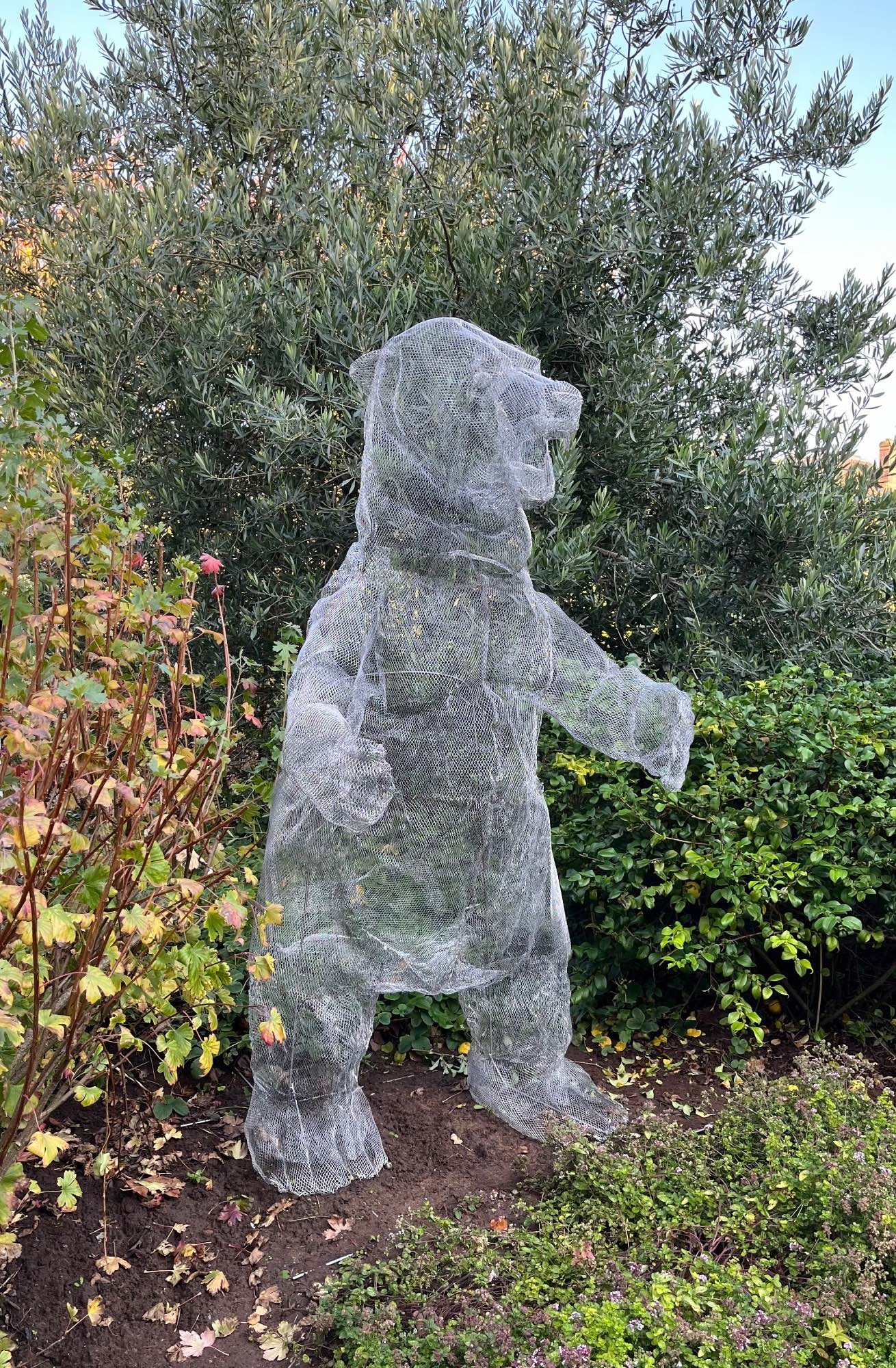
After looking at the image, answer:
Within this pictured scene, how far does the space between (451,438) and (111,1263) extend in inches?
93.2

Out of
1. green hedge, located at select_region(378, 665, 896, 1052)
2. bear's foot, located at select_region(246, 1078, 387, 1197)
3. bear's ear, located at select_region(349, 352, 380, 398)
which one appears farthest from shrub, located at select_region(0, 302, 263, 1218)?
green hedge, located at select_region(378, 665, 896, 1052)

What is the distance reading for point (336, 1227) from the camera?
117 inches

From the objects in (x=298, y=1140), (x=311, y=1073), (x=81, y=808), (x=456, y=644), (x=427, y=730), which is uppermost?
(x=456, y=644)

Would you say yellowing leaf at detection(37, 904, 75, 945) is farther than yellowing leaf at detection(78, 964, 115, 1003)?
No

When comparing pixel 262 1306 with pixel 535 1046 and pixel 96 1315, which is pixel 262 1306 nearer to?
pixel 96 1315

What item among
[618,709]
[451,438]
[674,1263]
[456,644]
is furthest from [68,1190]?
[451,438]

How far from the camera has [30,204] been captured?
→ 5.06m

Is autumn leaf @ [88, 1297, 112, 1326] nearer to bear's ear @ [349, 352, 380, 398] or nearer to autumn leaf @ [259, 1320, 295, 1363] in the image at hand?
autumn leaf @ [259, 1320, 295, 1363]

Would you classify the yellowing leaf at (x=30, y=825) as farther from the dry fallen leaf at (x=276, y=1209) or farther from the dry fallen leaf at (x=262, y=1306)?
the dry fallen leaf at (x=276, y=1209)

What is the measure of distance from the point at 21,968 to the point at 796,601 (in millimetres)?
3672

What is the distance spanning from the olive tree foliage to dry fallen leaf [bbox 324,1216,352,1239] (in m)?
2.52

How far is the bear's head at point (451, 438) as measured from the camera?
2.79 m

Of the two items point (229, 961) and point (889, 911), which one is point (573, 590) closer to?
point (889, 911)

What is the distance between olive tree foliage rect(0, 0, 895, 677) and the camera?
4.70 m
